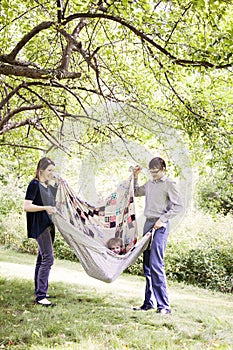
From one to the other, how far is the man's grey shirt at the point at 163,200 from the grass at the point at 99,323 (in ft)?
2.59

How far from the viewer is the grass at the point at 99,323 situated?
295 centimetres

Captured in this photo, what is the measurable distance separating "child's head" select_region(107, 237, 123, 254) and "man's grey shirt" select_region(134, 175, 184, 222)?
13.7 inches

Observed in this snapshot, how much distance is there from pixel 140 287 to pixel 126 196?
211 cm

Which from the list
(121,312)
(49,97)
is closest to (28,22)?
(49,97)

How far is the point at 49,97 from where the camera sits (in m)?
5.68

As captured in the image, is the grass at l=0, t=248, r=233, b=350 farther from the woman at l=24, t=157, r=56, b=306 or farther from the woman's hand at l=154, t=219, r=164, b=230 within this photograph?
the woman's hand at l=154, t=219, r=164, b=230

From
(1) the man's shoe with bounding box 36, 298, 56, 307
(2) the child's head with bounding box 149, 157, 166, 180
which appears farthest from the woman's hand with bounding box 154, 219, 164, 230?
(1) the man's shoe with bounding box 36, 298, 56, 307

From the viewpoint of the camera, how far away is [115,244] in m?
4.00

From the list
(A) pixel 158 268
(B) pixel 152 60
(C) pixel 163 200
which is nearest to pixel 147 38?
(B) pixel 152 60

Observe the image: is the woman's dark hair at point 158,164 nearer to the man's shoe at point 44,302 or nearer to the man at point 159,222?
the man at point 159,222

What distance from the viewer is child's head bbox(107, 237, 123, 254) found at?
3.98 metres

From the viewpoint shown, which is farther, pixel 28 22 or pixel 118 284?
pixel 118 284

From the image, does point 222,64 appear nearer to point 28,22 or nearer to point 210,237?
point 28,22

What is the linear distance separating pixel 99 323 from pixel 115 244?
0.79m
